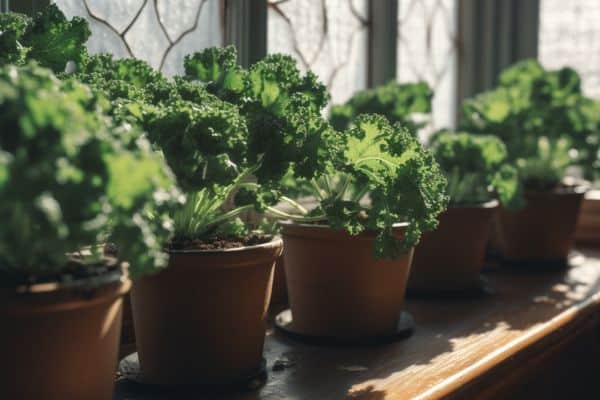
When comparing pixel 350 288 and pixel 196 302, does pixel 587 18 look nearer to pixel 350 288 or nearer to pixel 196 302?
pixel 350 288

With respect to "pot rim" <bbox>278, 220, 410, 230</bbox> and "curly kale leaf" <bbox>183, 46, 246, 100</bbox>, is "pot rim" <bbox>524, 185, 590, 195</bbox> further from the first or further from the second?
"curly kale leaf" <bbox>183, 46, 246, 100</bbox>

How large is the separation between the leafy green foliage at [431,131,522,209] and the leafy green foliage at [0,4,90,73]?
2.75 feet

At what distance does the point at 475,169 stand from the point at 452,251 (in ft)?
0.57

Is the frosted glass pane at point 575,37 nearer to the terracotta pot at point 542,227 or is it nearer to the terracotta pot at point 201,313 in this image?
the terracotta pot at point 542,227

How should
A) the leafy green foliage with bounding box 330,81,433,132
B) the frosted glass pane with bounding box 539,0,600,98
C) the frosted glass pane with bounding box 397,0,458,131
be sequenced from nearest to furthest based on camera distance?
the leafy green foliage with bounding box 330,81,433,132 → the frosted glass pane with bounding box 397,0,458,131 → the frosted glass pane with bounding box 539,0,600,98

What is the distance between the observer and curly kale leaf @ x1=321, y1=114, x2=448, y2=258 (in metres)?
1.01

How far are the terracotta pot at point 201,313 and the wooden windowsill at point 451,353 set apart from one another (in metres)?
0.04

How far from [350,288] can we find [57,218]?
2.12 ft

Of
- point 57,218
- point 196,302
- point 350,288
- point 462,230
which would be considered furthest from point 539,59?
point 57,218

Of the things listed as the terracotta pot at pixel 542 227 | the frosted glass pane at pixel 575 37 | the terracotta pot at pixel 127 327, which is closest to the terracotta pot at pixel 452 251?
the terracotta pot at pixel 542 227

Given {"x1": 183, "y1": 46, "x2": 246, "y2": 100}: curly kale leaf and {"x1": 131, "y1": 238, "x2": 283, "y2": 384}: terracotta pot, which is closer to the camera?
{"x1": 131, "y1": 238, "x2": 283, "y2": 384}: terracotta pot

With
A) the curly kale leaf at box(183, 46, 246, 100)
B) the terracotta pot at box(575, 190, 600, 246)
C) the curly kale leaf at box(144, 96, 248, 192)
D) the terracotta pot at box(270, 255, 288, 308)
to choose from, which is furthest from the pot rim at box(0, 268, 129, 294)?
the terracotta pot at box(575, 190, 600, 246)

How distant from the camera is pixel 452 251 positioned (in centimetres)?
148

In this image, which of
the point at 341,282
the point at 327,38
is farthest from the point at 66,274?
the point at 327,38
